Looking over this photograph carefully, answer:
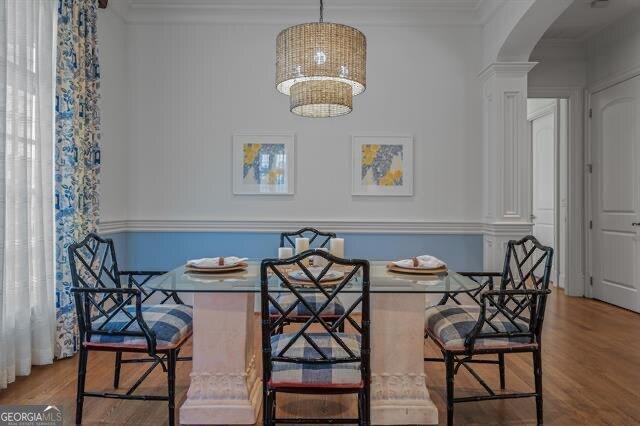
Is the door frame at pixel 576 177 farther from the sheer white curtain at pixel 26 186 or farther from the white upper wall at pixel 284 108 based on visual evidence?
the sheer white curtain at pixel 26 186

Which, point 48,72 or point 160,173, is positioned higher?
point 48,72

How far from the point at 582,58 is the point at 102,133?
5139 mm

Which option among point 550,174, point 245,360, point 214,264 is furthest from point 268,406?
point 550,174

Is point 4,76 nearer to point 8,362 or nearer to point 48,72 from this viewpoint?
point 48,72

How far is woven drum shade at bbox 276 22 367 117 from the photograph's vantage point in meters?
2.27

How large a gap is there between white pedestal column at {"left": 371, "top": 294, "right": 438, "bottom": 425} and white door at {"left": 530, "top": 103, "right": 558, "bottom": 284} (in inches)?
169

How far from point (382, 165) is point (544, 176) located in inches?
126

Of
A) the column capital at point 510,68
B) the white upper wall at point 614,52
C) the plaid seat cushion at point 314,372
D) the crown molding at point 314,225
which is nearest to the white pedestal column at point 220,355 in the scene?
the plaid seat cushion at point 314,372

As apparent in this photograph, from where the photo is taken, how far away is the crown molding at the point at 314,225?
4109 millimetres

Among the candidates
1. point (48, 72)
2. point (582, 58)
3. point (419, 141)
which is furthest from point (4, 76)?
point (582, 58)

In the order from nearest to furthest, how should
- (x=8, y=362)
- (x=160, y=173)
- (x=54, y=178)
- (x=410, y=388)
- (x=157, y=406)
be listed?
(x=410, y=388) → (x=157, y=406) → (x=8, y=362) → (x=54, y=178) → (x=160, y=173)

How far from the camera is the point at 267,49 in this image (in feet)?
13.5

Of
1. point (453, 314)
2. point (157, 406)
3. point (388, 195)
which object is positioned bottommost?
point (157, 406)

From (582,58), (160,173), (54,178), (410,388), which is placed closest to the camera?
(410,388)
